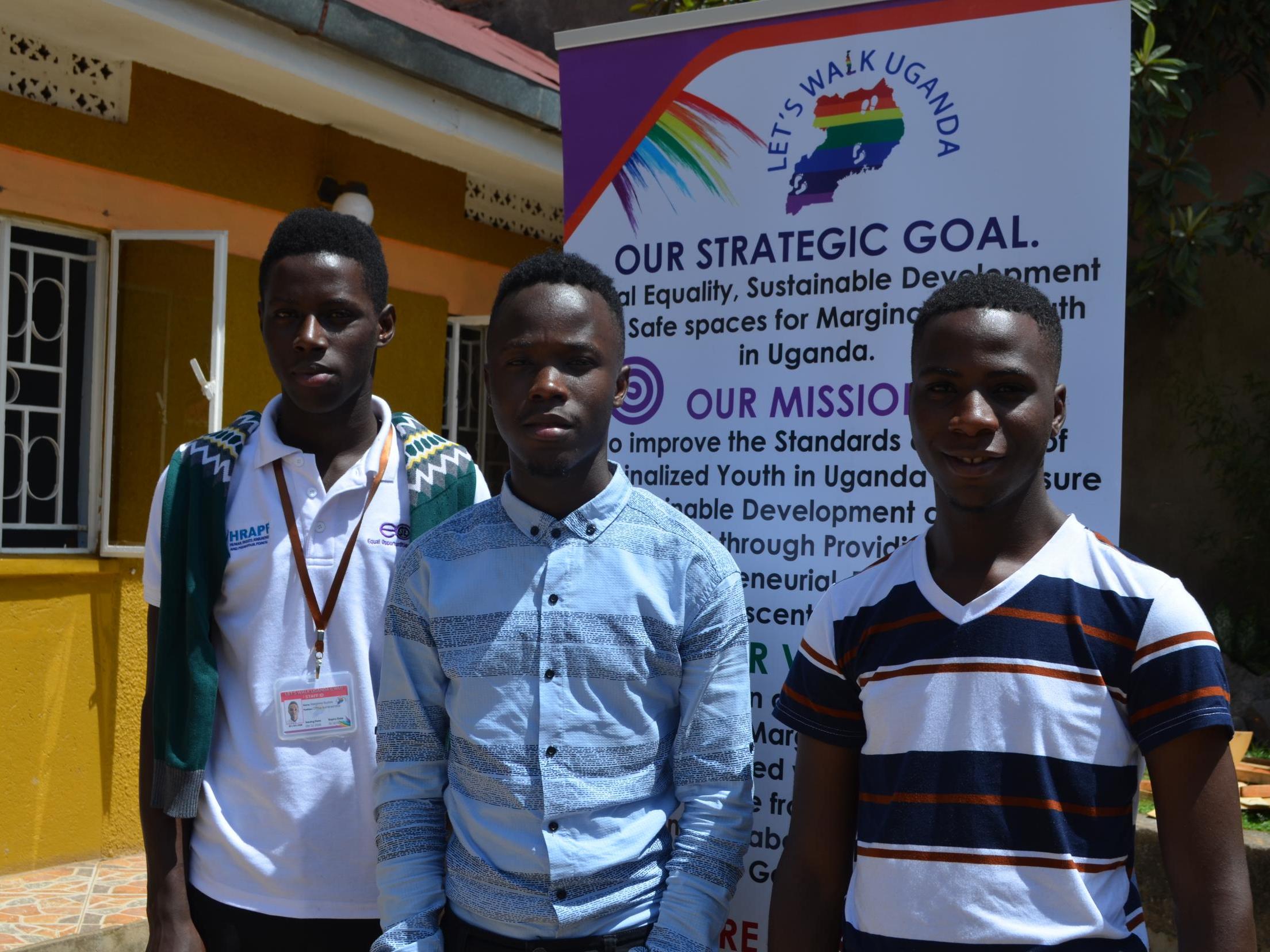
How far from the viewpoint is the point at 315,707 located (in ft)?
7.17

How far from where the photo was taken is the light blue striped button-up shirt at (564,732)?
75.2 inches

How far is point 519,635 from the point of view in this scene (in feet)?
6.56

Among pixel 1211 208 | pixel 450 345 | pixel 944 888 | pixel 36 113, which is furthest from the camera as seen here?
pixel 450 345

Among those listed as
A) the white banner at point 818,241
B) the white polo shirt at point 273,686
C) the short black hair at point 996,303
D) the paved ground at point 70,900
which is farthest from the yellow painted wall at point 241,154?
the short black hair at point 996,303

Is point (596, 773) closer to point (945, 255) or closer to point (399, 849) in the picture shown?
point (399, 849)

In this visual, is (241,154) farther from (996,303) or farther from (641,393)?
(996,303)

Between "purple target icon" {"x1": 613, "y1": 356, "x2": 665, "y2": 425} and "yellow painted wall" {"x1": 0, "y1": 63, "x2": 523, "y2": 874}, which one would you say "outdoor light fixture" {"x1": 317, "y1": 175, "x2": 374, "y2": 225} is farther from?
"purple target icon" {"x1": 613, "y1": 356, "x2": 665, "y2": 425}

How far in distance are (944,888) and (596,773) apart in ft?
1.76

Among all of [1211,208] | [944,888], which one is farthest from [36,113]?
[1211,208]

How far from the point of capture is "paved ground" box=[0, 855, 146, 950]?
430 centimetres

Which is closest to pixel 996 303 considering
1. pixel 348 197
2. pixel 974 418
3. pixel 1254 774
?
pixel 974 418

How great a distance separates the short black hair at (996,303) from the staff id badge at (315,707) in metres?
1.13

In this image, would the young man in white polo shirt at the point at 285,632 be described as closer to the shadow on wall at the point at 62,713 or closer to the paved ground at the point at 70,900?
the paved ground at the point at 70,900

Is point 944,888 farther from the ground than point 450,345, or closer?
closer
